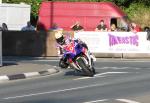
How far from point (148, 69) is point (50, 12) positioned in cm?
1548

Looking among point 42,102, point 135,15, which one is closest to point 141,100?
point 42,102

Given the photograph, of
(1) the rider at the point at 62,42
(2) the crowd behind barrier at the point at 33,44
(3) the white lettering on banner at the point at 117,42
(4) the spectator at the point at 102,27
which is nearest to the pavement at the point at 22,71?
(1) the rider at the point at 62,42

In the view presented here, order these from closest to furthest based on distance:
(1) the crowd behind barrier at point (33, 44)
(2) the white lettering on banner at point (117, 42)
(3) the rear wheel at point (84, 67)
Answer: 1. (3) the rear wheel at point (84, 67)
2. (2) the white lettering on banner at point (117, 42)
3. (1) the crowd behind barrier at point (33, 44)

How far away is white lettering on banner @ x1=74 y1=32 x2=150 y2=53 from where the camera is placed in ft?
106

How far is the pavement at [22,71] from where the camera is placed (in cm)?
2139

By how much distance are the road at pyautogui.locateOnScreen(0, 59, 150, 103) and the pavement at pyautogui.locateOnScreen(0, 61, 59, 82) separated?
510 mm

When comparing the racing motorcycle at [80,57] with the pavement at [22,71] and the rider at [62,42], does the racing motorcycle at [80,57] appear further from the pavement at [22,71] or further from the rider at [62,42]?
the pavement at [22,71]

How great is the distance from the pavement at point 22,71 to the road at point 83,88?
0.51m

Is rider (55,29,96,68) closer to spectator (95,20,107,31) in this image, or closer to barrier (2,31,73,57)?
barrier (2,31,73,57)

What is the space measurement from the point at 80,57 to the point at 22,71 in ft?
7.99

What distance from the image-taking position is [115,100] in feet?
48.6

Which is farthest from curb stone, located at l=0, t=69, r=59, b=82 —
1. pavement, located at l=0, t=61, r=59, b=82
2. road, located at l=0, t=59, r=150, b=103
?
road, located at l=0, t=59, r=150, b=103

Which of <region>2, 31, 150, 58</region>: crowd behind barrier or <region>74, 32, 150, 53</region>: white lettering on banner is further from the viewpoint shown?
<region>2, 31, 150, 58</region>: crowd behind barrier

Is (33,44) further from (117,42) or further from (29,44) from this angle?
(117,42)
